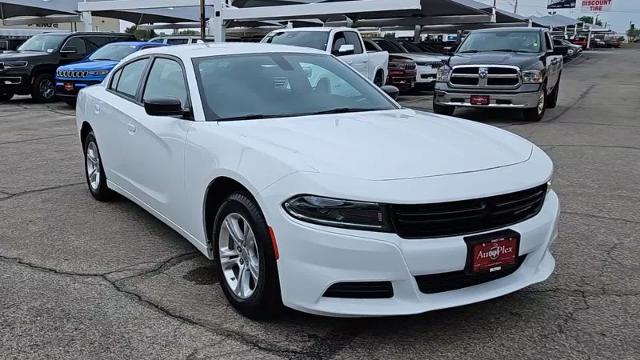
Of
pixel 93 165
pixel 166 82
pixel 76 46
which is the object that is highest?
pixel 166 82

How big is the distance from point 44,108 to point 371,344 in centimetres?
1404

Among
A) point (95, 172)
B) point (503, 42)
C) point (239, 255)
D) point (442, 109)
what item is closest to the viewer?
point (239, 255)

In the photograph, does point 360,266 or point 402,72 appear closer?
point 360,266

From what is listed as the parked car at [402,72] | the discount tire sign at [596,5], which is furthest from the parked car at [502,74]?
the discount tire sign at [596,5]

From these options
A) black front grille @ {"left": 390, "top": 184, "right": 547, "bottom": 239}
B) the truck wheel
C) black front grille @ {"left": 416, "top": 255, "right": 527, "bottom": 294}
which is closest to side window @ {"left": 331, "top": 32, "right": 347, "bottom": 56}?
the truck wheel

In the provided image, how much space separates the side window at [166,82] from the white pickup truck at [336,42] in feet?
26.2

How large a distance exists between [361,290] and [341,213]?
1.27ft

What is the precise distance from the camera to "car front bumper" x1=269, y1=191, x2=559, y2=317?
9.27 feet

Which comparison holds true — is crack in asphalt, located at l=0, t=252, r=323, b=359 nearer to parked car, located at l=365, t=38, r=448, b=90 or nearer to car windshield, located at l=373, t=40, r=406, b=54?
parked car, located at l=365, t=38, r=448, b=90

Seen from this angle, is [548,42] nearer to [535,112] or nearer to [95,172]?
[535,112]

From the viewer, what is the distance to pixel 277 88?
428cm

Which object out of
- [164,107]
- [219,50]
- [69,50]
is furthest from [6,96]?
[164,107]

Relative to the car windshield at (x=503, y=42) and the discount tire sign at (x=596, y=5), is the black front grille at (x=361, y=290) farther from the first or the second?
the discount tire sign at (x=596, y=5)

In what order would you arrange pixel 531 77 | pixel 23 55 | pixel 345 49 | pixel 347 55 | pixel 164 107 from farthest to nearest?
pixel 23 55 < pixel 347 55 < pixel 345 49 < pixel 531 77 < pixel 164 107
